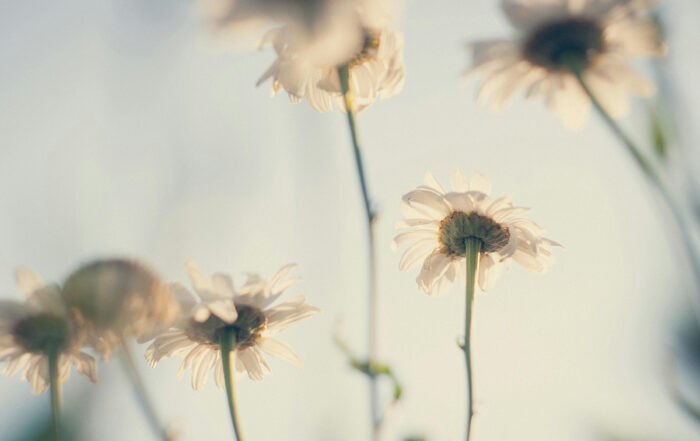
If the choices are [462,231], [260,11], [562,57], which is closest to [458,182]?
[462,231]

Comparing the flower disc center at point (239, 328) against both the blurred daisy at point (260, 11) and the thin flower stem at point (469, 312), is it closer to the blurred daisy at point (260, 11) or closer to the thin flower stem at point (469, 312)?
the thin flower stem at point (469, 312)

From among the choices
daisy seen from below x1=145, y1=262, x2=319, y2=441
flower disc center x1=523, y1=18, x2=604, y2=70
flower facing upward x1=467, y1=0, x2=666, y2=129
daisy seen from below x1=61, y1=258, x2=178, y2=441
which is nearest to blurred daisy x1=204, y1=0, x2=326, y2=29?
daisy seen from below x1=61, y1=258, x2=178, y2=441

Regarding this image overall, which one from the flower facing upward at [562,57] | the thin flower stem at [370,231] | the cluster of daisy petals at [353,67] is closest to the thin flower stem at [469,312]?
the thin flower stem at [370,231]

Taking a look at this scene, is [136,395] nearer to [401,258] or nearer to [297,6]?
[297,6]

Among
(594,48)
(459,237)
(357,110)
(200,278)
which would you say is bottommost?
(200,278)

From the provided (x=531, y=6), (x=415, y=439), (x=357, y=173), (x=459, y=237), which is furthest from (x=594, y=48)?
(x=415, y=439)

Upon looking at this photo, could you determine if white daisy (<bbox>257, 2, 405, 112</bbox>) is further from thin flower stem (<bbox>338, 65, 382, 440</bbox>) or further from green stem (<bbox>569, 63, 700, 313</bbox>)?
green stem (<bbox>569, 63, 700, 313</bbox>)

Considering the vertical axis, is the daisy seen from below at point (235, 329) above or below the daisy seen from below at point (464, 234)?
below
